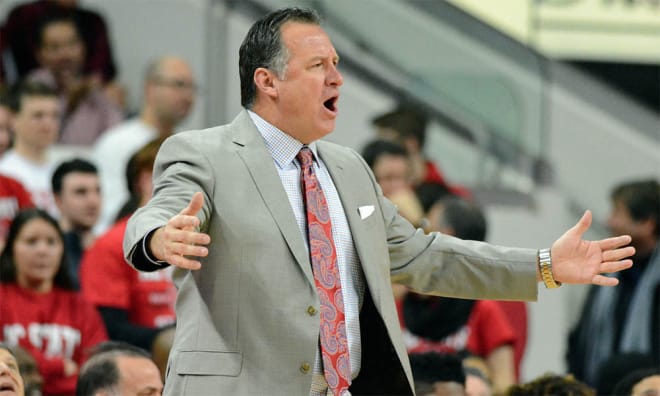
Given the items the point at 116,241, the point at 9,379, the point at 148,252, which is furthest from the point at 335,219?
the point at 116,241

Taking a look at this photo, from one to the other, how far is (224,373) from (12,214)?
368 cm

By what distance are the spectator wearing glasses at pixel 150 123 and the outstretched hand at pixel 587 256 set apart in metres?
4.24

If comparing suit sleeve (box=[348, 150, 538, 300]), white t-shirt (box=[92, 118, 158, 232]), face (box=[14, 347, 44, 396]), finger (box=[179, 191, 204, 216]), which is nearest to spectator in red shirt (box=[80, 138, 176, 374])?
face (box=[14, 347, 44, 396])

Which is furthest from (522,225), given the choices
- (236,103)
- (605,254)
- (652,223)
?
(605,254)

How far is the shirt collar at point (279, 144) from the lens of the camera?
357 centimetres

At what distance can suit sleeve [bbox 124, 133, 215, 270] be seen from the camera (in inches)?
126

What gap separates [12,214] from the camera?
6703 mm

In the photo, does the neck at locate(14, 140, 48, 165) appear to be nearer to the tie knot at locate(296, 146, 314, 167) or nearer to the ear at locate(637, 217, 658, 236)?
the ear at locate(637, 217, 658, 236)

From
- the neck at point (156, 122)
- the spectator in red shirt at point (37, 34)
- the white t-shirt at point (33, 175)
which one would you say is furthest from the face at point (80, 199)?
the spectator in red shirt at point (37, 34)

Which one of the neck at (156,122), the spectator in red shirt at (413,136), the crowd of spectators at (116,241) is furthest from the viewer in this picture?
the spectator in red shirt at (413,136)

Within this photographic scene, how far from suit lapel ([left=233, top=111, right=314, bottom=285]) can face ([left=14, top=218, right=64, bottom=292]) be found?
2554mm

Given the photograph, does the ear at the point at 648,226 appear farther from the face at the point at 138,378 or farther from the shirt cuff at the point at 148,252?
the shirt cuff at the point at 148,252

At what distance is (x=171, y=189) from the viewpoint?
332cm

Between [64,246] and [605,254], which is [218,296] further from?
[64,246]
